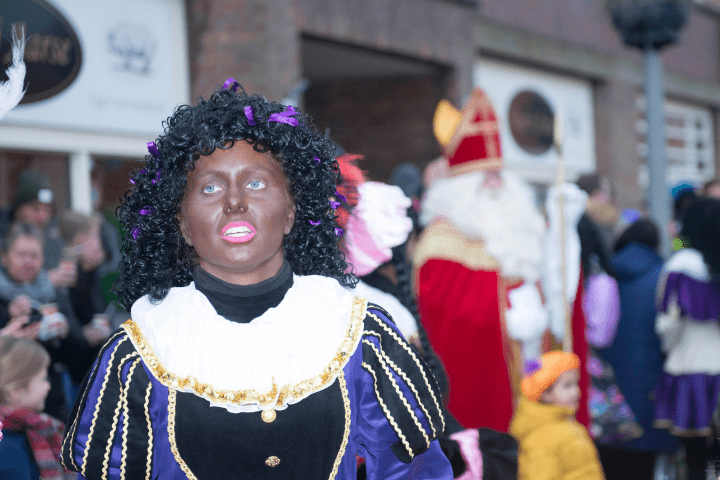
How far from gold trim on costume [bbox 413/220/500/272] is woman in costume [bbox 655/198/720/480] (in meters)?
1.25

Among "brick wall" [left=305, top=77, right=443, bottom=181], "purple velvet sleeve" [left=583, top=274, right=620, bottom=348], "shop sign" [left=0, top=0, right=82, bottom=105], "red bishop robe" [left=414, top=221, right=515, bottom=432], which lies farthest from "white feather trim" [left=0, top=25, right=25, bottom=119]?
"brick wall" [left=305, top=77, right=443, bottom=181]

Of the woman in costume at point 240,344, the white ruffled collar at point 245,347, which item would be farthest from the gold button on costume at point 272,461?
the white ruffled collar at point 245,347

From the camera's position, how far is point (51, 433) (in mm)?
2510

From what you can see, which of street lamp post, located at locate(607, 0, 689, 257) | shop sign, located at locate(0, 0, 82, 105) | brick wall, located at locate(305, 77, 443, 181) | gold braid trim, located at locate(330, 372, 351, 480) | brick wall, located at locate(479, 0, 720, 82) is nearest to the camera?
gold braid trim, located at locate(330, 372, 351, 480)

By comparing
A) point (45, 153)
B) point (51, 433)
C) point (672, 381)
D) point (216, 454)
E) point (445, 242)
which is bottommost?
point (672, 381)

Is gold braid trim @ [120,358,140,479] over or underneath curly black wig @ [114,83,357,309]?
underneath

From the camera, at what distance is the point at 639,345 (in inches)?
197

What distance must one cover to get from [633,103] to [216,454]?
11017 millimetres

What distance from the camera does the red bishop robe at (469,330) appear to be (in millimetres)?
4090

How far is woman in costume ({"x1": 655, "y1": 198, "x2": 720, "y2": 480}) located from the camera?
4.52 m

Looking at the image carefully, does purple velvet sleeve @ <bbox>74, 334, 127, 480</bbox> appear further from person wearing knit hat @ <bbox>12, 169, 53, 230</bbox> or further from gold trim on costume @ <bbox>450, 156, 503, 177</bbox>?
gold trim on costume @ <bbox>450, 156, 503, 177</bbox>

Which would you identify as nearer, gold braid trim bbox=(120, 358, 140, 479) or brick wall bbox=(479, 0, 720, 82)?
gold braid trim bbox=(120, 358, 140, 479)

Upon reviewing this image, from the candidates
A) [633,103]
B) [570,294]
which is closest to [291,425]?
[570,294]

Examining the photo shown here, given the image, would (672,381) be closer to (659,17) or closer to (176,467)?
(659,17)
